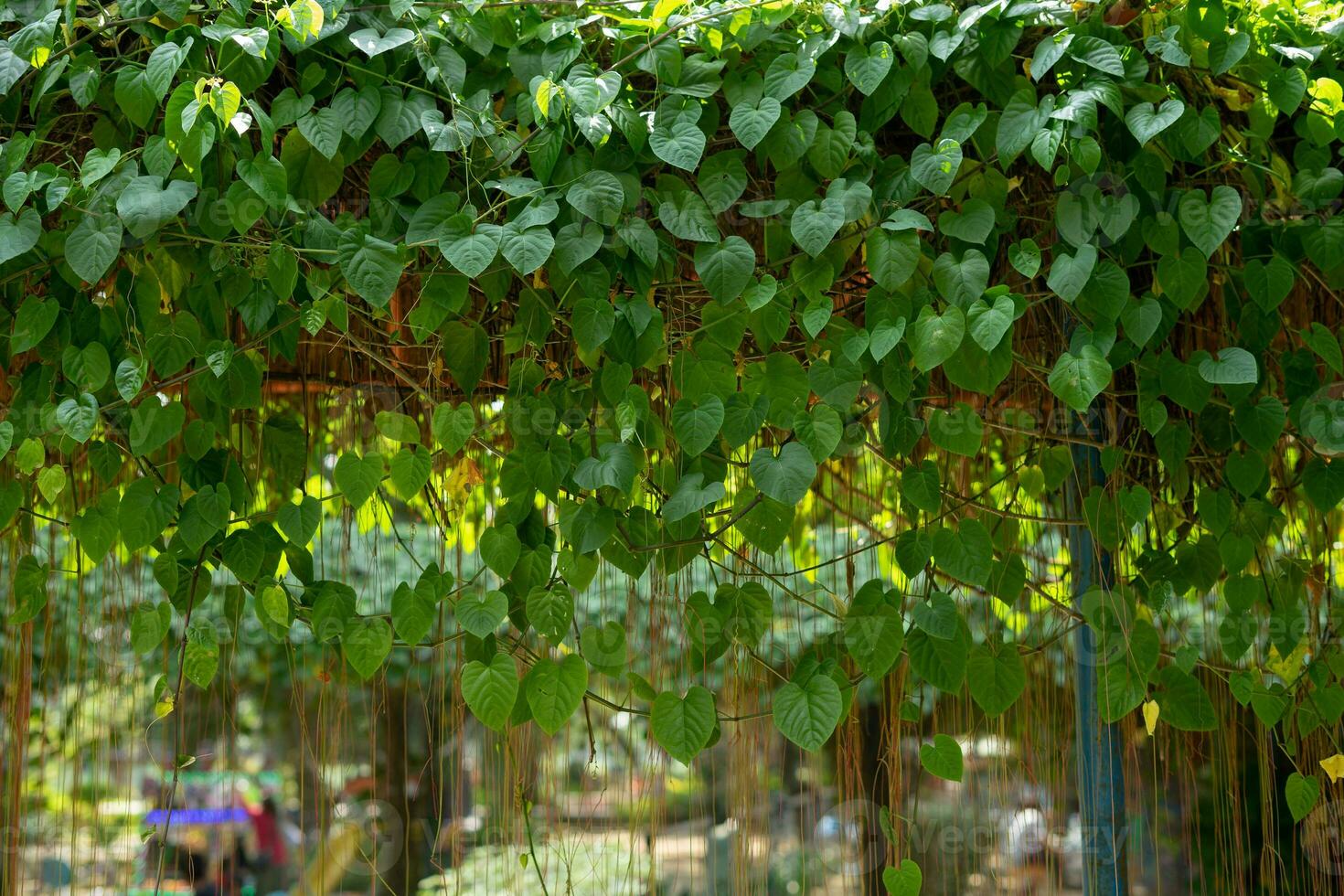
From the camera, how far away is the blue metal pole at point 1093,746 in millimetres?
1418

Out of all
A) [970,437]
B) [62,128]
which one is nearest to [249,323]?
[62,128]

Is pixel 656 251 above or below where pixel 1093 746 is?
above

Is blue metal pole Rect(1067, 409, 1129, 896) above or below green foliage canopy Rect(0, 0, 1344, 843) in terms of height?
below

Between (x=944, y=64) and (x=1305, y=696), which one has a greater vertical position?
(x=944, y=64)

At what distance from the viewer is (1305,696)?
50.4 inches

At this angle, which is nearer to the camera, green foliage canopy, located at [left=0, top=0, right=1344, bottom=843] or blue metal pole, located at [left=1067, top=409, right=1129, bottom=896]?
green foliage canopy, located at [left=0, top=0, right=1344, bottom=843]

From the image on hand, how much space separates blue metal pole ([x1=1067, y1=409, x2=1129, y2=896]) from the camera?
55.8 inches

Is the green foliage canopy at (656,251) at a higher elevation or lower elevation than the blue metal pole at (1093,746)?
higher

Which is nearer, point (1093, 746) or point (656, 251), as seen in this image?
point (656, 251)

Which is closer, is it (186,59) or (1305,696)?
(186,59)

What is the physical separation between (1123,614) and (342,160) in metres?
0.89

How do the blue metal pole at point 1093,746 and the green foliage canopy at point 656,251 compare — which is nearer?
the green foliage canopy at point 656,251

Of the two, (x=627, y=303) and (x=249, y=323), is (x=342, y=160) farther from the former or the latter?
(x=627, y=303)

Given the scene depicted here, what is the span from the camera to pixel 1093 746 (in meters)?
1.51
